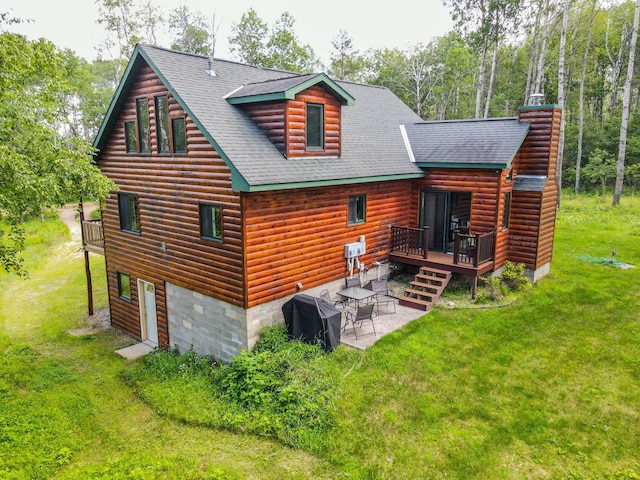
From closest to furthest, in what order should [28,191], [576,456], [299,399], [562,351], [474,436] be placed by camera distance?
[576,456] < [474,436] < [299,399] < [28,191] < [562,351]

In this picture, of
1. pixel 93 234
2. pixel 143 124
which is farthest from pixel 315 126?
pixel 93 234

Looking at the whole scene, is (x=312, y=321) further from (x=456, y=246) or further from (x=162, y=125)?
(x=162, y=125)

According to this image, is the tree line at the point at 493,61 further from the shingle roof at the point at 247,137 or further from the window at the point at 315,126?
the window at the point at 315,126

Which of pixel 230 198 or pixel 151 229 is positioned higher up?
pixel 230 198

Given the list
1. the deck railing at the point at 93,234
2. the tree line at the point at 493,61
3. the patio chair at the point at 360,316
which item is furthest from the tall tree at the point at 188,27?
the patio chair at the point at 360,316

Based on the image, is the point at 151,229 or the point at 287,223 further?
A: the point at 151,229

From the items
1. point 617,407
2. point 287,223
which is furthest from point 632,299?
point 287,223

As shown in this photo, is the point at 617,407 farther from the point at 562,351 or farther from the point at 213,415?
the point at 213,415
